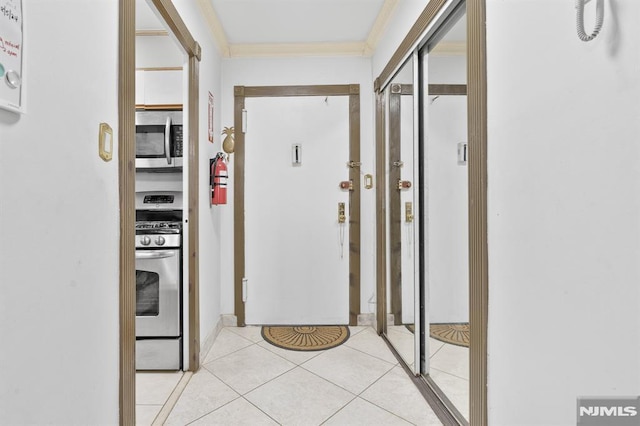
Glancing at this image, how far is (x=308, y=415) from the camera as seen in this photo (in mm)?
1575

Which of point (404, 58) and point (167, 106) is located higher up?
point (404, 58)

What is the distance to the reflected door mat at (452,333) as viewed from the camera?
151cm

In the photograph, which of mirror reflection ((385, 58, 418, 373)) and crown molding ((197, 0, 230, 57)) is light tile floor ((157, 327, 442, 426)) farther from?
crown molding ((197, 0, 230, 57))

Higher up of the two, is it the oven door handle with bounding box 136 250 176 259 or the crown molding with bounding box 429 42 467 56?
the crown molding with bounding box 429 42 467 56

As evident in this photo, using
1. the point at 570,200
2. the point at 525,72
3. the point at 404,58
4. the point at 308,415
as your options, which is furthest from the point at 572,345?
the point at 404,58

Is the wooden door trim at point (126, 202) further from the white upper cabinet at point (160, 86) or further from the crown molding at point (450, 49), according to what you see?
the crown molding at point (450, 49)

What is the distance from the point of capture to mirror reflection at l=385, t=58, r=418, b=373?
202 cm

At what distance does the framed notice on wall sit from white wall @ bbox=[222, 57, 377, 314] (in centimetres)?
202

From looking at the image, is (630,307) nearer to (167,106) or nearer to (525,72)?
(525,72)

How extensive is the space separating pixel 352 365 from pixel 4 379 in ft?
5.90

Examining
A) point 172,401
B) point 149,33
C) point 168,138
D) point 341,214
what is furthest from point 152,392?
point 149,33
